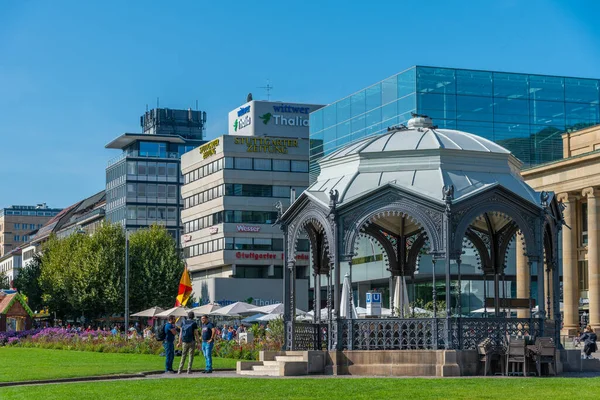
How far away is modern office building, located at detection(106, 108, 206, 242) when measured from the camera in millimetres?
135000

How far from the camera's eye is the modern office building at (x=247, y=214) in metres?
109

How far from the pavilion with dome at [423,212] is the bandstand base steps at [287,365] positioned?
58cm

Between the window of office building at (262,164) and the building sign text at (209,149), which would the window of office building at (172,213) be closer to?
the building sign text at (209,149)

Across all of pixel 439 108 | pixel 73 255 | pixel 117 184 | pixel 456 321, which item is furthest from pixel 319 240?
pixel 117 184

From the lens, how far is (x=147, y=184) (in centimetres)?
13712

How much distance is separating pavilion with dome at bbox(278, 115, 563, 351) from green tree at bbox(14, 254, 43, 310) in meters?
77.8

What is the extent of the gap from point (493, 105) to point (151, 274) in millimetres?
32105

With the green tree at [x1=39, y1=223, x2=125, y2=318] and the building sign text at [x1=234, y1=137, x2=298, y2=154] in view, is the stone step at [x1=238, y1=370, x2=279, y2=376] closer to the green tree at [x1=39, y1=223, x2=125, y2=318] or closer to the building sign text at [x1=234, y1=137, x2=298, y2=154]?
the green tree at [x1=39, y1=223, x2=125, y2=318]

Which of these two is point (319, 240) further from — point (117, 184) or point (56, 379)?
point (117, 184)

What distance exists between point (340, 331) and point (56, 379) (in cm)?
694

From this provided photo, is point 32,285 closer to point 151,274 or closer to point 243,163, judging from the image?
point 151,274

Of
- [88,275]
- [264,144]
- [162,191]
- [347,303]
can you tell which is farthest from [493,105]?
[162,191]

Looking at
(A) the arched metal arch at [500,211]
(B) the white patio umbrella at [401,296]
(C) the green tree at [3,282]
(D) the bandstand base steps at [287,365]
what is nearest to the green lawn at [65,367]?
(D) the bandstand base steps at [287,365]

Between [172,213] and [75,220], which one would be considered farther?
[75,220]
